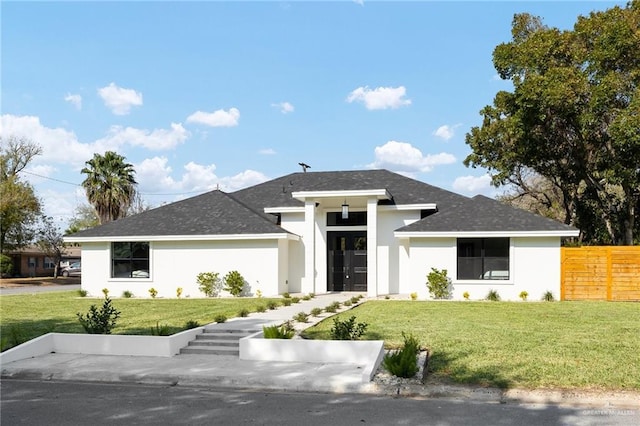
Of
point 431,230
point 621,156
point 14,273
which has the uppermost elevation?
point 621,156

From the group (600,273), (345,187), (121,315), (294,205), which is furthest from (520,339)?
(294,205)

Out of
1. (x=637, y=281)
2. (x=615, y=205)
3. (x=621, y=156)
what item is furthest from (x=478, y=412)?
(x=615, y=205)

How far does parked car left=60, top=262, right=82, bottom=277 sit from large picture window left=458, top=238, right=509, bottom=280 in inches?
1669

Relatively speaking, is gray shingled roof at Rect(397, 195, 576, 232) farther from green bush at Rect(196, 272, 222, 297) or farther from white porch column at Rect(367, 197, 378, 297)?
green bush at Rect(196, 272, 222, 297)

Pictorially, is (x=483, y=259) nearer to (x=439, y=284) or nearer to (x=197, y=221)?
(x=439, y=284)

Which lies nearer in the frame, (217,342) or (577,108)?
(217,342)

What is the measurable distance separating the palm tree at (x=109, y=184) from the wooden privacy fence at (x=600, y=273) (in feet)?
97.1

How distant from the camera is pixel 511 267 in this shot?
21016 mm

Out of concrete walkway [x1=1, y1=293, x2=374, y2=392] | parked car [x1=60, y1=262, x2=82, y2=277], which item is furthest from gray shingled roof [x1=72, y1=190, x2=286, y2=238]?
parked car [x1=60, y1=262, x2=82, y2=277]

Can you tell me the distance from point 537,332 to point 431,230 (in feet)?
29.9

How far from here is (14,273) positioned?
4897cm

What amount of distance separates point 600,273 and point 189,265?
16.0 m

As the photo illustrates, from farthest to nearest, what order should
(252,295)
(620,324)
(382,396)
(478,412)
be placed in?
(252,295) → (620,324) → (382,396) → (478,412)

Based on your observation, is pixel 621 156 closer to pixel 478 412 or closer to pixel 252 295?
pixel 252 295
